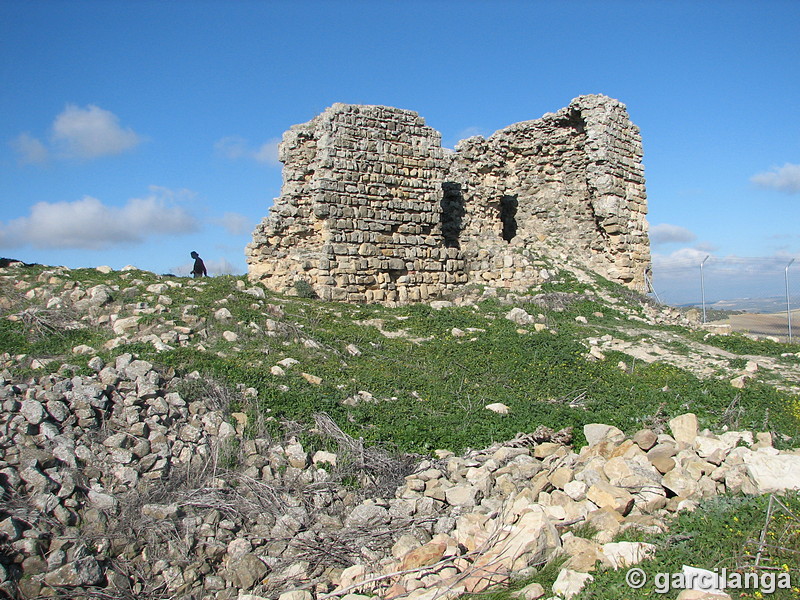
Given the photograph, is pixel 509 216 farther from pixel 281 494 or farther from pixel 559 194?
pixel 281 494

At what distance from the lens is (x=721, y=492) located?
450 cm

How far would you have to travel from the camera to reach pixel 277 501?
5062 mm

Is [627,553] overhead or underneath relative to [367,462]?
underneath

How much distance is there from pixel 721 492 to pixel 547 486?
1.34m

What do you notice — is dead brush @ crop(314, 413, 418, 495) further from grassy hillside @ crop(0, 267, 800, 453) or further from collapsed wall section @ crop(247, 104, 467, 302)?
collapsed wall section @ crop(247, 104, 467, 302)

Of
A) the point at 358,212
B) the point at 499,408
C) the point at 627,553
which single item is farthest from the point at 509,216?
the point at 627,553

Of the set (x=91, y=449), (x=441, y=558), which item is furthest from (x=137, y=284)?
(x=441, y=558)

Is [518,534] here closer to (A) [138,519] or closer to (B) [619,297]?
(A) [138,519]

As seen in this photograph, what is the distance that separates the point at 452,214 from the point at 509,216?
282cm

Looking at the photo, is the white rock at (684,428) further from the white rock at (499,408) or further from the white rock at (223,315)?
the white rock at (223,315)

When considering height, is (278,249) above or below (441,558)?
above

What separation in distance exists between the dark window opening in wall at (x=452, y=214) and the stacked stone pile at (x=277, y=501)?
849 cm

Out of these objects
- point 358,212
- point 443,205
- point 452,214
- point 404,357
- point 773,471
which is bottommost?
point 773,471

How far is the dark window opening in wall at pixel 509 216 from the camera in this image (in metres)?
16.0
